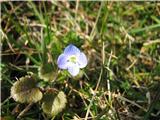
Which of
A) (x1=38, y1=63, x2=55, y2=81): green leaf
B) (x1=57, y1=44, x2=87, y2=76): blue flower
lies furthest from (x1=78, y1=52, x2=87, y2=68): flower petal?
(x1=38, y1=63, x2=55, y2=81): green leaf

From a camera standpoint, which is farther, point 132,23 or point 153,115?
point 132,23

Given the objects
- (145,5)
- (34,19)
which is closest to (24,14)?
(34,19)

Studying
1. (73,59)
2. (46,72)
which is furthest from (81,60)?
(46,72)

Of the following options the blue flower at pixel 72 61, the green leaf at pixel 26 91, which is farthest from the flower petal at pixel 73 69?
the green leaf at pixel 26 91

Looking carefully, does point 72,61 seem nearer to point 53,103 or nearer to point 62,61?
point 62,61

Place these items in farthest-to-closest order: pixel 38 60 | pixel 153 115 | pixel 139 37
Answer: pixel 139 37 → pixel 38 60 → pixel 153 115

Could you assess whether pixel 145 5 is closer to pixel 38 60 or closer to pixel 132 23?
pixel 132 23

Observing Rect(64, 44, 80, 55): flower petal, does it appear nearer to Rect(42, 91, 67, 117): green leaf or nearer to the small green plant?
the small green plant
